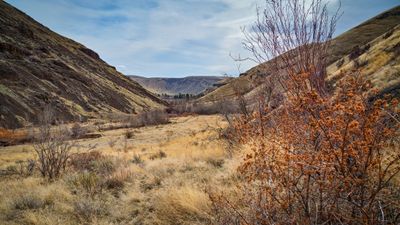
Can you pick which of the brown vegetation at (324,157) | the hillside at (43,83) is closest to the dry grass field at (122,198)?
the brown vegetation at (324,157)

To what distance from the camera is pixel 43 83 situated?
5041 centimetres

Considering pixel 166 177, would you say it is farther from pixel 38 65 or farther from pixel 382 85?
pixel 38 65

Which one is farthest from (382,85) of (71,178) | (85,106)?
(85,106)

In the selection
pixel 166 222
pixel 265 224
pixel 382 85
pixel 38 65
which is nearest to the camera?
pixel 265 224

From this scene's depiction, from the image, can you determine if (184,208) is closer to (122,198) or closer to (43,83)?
(122,198)

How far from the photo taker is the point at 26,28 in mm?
64688

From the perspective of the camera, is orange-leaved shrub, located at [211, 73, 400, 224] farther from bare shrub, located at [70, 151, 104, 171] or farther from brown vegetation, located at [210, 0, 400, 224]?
bare shrub, located at [70, 151, 104, 171]

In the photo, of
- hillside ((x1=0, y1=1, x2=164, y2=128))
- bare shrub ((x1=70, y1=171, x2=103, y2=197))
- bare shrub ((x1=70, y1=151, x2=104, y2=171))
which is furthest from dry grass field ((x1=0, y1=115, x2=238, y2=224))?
hillside ((x1=0, y1=1, x2=164, y2=128))

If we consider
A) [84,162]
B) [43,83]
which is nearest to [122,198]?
[84,162]

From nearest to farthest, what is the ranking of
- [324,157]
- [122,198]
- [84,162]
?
[324,157] < [122,198] < [84,162]

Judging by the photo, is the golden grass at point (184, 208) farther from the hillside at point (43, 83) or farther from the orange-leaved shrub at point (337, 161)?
the hillside at point (43, 83)

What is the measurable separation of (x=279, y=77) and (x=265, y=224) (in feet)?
7.19

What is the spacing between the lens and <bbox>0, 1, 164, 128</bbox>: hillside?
133ft

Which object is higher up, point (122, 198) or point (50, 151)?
point (50, 151)
